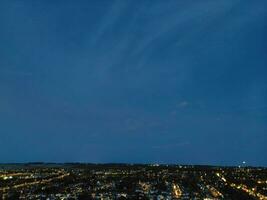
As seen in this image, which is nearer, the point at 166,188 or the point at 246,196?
the point at 246,196

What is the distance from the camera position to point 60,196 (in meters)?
60.7

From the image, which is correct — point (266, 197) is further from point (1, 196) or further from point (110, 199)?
point (1, 196)

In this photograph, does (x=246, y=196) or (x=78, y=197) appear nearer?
(x=78, y=197)

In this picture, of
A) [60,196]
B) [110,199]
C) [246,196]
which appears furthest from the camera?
[246,196]

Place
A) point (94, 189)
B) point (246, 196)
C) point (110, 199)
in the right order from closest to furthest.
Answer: point (110, 199) → point (246, 196) → point (94, 189)

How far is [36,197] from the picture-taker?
5925 centimetres

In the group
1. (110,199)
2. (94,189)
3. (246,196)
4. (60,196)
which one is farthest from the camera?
(94,189)

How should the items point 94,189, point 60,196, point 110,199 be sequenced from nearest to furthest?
point 110,199 → point 60,196 → point 94,189

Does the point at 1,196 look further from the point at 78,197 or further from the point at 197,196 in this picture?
the point at 197,196

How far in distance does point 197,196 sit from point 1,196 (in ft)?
65.2

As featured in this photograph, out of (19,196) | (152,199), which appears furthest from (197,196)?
(19,196)

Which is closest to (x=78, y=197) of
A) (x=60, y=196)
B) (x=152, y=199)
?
(x=60, y=196)

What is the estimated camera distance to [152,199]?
57719 millimetres

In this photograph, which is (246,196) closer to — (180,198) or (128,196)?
(180,198)
